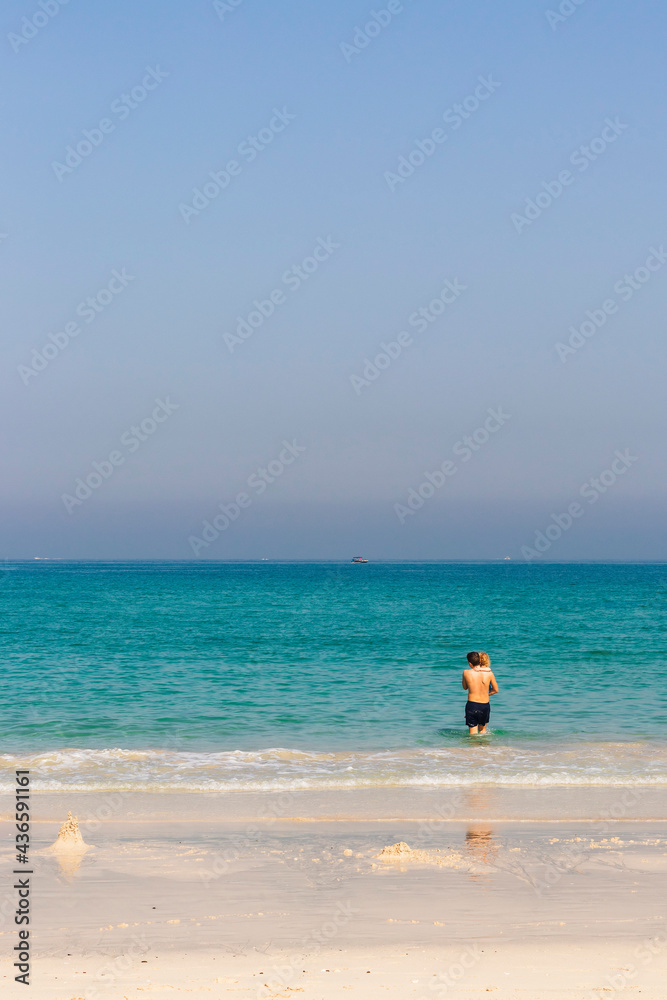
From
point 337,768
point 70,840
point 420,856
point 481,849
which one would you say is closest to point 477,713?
point 337,768

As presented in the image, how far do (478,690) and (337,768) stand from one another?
3285mm

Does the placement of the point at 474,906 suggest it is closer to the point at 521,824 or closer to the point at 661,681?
the point at 521,824

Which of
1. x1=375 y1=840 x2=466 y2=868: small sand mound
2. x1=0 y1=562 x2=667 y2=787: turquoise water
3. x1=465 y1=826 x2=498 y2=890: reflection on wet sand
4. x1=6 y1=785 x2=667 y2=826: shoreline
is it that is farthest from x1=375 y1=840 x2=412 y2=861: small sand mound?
x1=0 y1=562 x2=667 y2=787: turquoise water

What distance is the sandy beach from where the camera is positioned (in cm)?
561

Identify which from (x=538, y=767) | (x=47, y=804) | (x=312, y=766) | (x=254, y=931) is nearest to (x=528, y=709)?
(x=538, y=767)

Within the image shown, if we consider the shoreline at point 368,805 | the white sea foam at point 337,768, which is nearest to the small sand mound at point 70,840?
the shoreline at point 368,805

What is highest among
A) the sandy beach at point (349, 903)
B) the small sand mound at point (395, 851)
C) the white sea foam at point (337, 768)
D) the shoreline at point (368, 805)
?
the white sea foam at point (337, 768)

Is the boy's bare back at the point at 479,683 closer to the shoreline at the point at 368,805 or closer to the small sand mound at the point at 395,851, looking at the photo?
the shoreline at the point at 368,805

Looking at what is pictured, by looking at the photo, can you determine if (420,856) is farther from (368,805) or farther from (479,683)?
(479,683)

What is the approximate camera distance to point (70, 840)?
8438mm

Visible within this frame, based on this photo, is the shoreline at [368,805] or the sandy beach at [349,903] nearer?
the sandy beach at [349,903]

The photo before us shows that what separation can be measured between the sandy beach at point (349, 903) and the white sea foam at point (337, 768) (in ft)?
4.52

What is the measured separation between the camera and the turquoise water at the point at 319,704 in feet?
41.5

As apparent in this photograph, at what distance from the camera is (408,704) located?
18.3 meters
